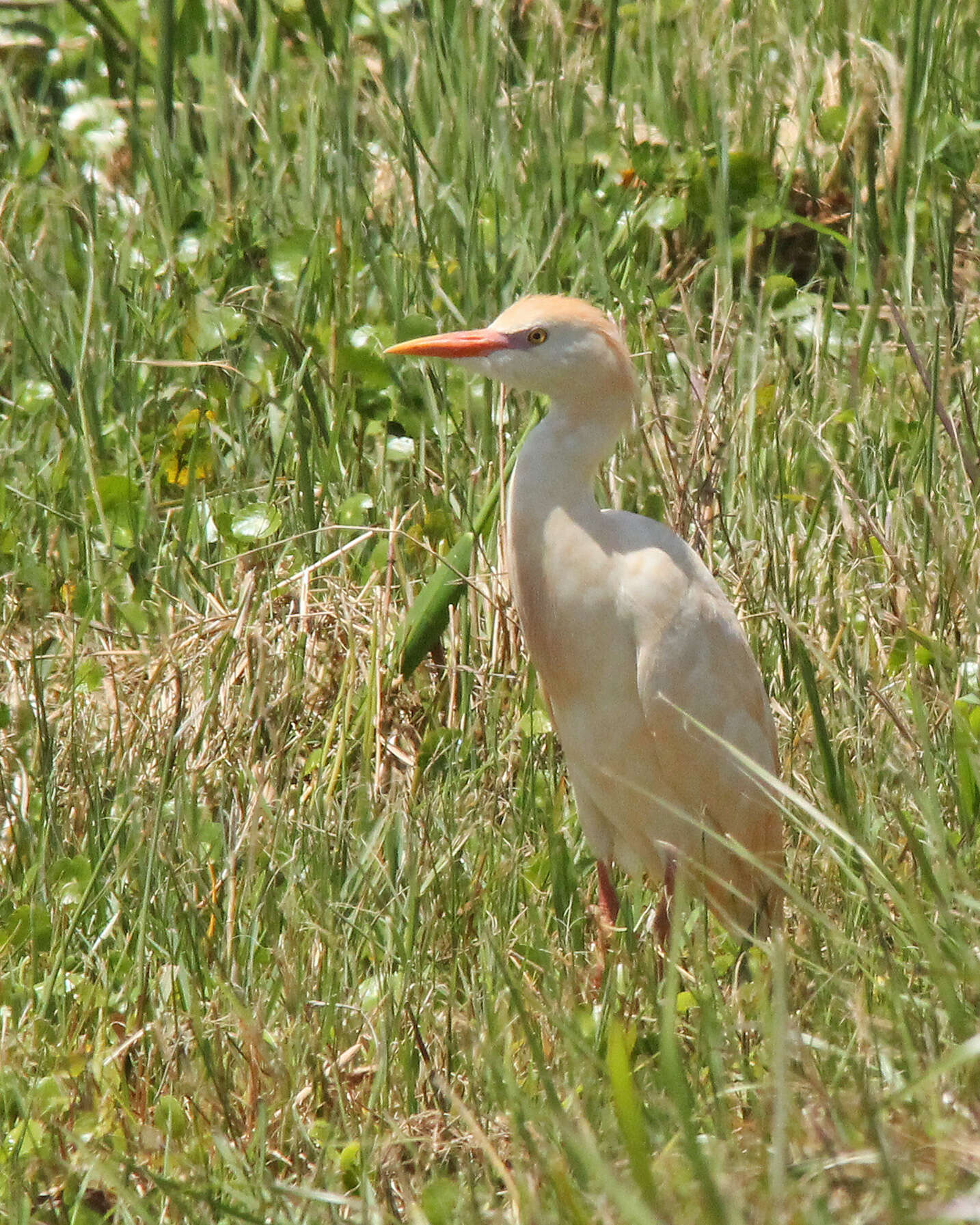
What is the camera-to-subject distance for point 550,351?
3.10 metres

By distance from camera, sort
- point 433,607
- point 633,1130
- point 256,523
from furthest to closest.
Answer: point 256,523 → point 433,607 → point 633,1130

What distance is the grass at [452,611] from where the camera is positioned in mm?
2193

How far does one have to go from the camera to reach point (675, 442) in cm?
411

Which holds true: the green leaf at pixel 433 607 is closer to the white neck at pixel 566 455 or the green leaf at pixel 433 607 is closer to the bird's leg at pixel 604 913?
the white neck at pixel 566 455

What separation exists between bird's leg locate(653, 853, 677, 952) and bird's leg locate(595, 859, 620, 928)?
0.08 m

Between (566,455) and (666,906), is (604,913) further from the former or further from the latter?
(566,455)

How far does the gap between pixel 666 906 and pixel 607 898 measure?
12 cm

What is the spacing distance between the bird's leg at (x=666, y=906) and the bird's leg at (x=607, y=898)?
8 cm

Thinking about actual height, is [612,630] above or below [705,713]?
above

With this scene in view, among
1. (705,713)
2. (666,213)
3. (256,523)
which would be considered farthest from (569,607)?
(666,213)

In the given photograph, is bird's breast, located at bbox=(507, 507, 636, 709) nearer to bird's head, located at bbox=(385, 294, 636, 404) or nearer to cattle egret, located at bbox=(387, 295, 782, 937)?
cattle egret, located at bbox=(387, 295, 782, 937)

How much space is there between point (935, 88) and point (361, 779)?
287 cm

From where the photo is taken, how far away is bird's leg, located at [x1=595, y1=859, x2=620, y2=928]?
326 cm

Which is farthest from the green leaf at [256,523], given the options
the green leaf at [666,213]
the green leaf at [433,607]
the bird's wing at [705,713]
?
the green leaf at [666,213]
